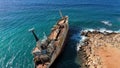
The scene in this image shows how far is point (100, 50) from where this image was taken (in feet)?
217

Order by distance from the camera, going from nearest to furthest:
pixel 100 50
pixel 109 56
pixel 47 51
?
pixel 47 51 → pixel 109 56 → pixel 100 50

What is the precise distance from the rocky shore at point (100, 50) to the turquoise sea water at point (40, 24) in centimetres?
293

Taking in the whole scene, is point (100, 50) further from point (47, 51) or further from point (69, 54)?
point (47, 51)

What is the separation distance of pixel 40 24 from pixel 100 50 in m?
31.5

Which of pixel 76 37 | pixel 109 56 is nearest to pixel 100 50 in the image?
pixel 109 56

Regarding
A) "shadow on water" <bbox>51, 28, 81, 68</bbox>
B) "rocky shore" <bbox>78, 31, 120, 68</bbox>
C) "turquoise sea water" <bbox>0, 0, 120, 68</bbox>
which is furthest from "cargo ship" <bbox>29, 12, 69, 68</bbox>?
"rocky shore" <bbox>78, 31, 120, 68</bbox>

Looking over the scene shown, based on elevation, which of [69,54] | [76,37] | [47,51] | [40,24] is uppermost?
[47,51]

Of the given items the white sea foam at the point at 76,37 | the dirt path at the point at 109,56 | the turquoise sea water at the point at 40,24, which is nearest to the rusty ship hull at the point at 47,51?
the turquoise sea water at the point at 40,24

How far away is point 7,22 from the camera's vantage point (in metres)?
90.4

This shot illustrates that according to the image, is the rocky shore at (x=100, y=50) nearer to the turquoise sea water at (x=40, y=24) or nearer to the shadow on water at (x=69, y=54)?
the shadow on water at (x=69, y=54)

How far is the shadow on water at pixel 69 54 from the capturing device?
6043 cm

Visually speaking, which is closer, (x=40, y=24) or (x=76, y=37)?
(x=76, y=37)

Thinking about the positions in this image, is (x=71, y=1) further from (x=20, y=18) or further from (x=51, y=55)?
(x=51, y=55)

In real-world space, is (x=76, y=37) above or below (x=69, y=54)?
above
